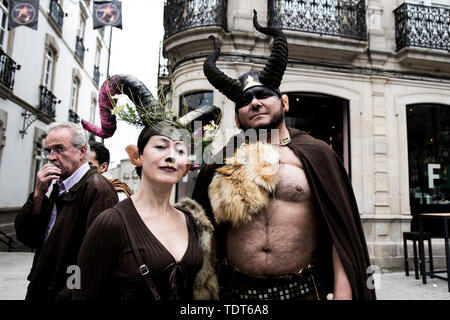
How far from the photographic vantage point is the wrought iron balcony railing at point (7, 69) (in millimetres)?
9555

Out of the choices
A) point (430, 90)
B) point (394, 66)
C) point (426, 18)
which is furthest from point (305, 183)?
point (426, 18)

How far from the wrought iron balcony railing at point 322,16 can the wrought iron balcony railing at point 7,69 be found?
823 centimetres

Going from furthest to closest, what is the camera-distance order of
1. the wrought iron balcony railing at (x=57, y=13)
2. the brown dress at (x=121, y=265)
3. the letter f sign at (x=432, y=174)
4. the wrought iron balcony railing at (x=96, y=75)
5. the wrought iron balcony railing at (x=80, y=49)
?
the wrought iron balcony railing at (x=96, y=75)
the wrought iron balcony railing at (x=80, y=49)
the wrought iron balcony railing at (x=57, y=13)
the letter f sign at (x=432, y=174)
the brown dress at (x=121, y=265)

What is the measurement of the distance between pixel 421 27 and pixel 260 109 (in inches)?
338

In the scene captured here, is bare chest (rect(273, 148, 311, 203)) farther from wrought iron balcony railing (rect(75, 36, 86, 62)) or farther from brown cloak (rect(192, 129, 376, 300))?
wrought iron balcony railing (rect(75, 36, 86, 62))

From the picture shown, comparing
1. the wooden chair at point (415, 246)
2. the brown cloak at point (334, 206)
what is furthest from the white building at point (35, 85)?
the wooden chair at point (415, 246)

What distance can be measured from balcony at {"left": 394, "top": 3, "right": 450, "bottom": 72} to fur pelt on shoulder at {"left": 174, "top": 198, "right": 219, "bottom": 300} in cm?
836

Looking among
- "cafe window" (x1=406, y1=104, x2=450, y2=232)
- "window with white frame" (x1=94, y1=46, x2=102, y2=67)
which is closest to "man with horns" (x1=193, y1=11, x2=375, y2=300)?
"cafe window" (x1=406, y1=104, x2=450, y2=232)

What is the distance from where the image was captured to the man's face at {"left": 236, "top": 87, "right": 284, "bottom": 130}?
7.24 feet

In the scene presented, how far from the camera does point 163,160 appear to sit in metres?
1.65

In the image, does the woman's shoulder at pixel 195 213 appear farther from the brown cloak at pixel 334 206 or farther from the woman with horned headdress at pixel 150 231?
the brown cloak at pixel 334 206

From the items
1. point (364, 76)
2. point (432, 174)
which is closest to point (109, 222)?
point (364, 76)

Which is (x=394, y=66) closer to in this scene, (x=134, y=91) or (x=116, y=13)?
(x=116, y=13)

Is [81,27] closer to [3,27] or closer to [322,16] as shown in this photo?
[3,27]
